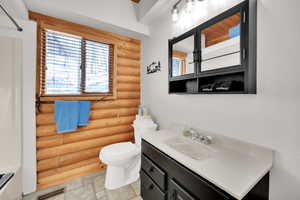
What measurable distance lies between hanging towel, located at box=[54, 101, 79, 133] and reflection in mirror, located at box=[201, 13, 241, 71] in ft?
5.66

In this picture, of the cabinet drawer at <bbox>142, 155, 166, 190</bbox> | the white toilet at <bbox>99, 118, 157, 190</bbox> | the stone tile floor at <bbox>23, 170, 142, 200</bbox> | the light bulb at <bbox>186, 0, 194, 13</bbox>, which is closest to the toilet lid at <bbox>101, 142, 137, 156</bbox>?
the white toilet at <bbox>99, 118, 157, 190</bbox>

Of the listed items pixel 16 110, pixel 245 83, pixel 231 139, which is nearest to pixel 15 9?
pixel 16 110

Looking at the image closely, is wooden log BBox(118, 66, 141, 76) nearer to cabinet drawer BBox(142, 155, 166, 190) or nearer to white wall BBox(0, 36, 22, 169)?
white wall BBox(0, 36, 22, 169)

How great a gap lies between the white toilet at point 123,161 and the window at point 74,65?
0.88 meters

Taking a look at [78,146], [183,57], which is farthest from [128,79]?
[78,146]

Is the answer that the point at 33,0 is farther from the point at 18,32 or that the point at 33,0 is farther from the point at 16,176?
the point at 16,176

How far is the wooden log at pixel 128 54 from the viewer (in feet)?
7.27

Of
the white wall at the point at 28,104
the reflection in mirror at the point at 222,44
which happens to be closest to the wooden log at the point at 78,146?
the white wall at the point at 28,104

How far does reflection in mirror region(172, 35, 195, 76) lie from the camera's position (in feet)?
4.35

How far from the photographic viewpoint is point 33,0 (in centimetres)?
138

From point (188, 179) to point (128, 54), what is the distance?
2.09 meters

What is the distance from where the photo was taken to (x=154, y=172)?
1.18 meters

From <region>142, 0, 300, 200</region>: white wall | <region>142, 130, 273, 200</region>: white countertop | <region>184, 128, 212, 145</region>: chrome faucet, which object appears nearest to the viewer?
<region>142, 130, 273, 200</region>: white countertop

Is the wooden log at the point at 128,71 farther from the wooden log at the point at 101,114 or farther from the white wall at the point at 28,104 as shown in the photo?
the white wall at the point at 28,104
